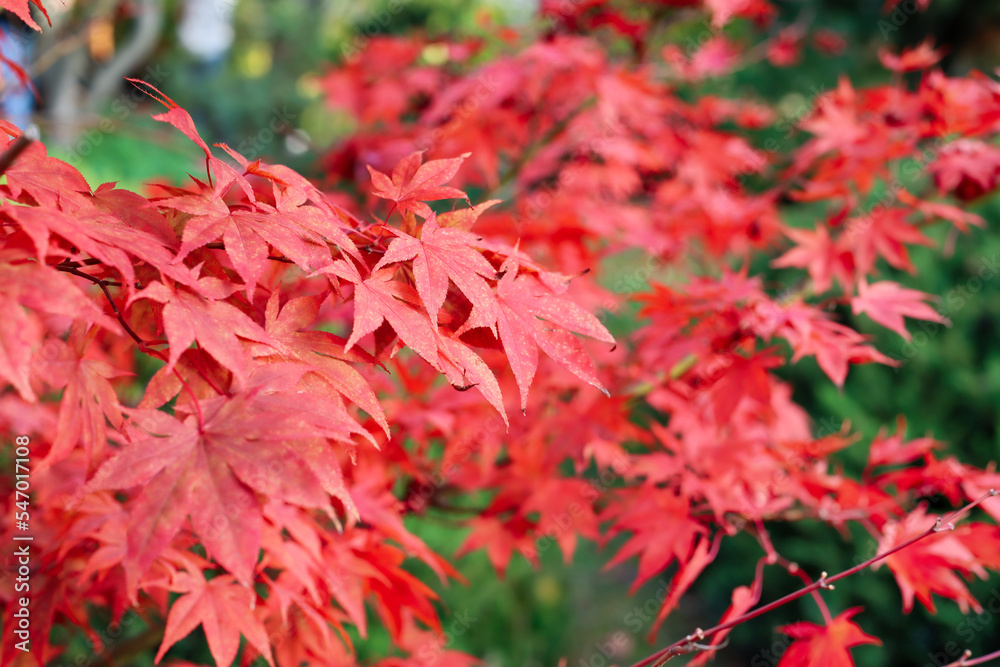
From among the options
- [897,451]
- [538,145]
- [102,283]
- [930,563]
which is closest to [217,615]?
[102,283]

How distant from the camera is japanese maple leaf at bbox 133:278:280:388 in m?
0.70

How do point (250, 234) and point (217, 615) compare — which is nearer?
point (250, 234)

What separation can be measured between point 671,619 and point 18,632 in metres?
3.66

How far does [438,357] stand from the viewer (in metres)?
0.79

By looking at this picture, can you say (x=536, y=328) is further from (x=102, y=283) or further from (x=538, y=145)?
(x=538, y=145)

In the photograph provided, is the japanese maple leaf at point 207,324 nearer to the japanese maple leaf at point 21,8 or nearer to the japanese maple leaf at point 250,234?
the japanese maple leaf at point 250,234

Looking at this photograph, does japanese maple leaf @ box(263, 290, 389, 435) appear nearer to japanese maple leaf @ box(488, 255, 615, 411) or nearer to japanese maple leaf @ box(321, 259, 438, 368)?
japanese maple leaf @ box(321, 259, 438, 368)

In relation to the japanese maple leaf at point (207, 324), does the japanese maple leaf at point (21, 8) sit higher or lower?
higher

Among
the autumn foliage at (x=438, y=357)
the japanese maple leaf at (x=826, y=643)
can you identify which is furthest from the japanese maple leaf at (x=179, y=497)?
the japanese maple leaf at (x=826, y=643)

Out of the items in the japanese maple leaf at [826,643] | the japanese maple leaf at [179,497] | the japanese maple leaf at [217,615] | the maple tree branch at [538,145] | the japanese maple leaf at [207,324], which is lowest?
the japanese maple leaf at [826,643]

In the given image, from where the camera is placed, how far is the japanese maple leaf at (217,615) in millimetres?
1009

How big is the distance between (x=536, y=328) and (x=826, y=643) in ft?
2.21

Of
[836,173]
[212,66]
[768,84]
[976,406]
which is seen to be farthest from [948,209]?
[212,66]

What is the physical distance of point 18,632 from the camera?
1182 mm
